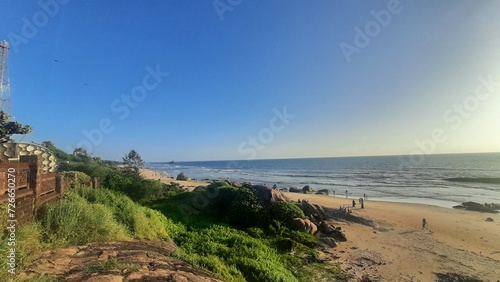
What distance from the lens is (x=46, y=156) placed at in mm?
17016

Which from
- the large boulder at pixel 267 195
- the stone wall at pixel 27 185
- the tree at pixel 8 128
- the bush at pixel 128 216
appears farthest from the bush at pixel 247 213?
the tree at pixel 8 128

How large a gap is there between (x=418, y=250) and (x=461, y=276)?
3519 mm

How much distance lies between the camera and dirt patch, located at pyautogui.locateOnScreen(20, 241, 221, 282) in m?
4.64

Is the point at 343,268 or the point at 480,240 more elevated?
the point at 343,268

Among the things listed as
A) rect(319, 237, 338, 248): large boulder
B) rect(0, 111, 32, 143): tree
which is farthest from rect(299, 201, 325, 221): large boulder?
rect(0, 111, 32, 143): tree

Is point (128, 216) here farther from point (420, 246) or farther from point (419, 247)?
point (420, 246)

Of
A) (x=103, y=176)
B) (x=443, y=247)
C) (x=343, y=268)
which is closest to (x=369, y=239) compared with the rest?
(x=443, y=247)

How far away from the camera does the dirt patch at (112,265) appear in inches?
183

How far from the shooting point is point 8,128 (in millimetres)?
19406

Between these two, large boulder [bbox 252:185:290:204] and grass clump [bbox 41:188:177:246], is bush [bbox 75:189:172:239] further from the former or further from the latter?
large boulder [bbox 252:185:290:204]

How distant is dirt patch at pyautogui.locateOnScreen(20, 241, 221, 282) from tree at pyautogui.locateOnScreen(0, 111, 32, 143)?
1870 centimetres

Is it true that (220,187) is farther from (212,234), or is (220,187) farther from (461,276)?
(461,276)

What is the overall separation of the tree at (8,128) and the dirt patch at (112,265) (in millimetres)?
18702

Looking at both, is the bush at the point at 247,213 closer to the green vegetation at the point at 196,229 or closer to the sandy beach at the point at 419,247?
the green vegetation at the point at 196,229
